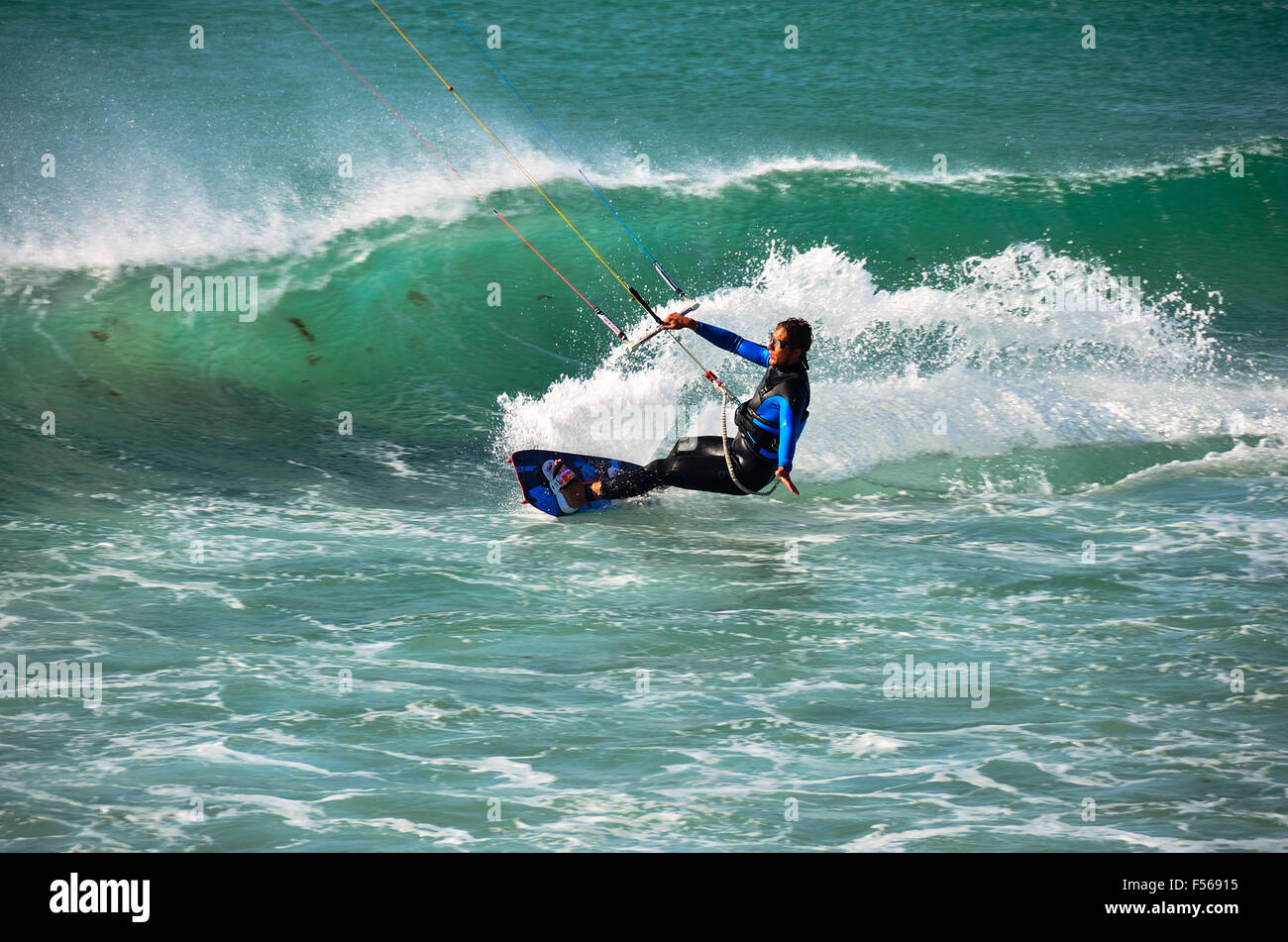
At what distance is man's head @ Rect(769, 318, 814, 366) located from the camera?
26.6 feet

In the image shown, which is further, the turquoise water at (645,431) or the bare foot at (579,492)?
the bare foot at (579,492)

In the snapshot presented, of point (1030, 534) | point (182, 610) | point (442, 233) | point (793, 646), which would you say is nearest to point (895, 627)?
point (793, 646)

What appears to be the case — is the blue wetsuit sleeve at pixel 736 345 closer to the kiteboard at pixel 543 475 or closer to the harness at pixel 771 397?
the harness at pixel 771 397

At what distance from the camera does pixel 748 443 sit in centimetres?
837

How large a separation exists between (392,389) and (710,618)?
6.01 meters

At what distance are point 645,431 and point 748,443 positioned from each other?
243cm

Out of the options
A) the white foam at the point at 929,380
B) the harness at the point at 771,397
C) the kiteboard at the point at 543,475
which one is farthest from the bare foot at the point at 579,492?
the white foam at the point at 929,380

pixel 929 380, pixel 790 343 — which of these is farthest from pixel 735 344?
pixel 929 380

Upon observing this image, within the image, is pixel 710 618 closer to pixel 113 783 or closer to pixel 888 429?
pixel 113 783

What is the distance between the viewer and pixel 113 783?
5.10 metres

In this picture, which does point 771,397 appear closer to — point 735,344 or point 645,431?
point 735,344

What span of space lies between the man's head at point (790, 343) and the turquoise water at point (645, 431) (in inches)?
48.5

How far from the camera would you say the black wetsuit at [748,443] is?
26.5 feet

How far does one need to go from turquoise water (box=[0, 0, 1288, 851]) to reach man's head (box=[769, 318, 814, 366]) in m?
1.23
